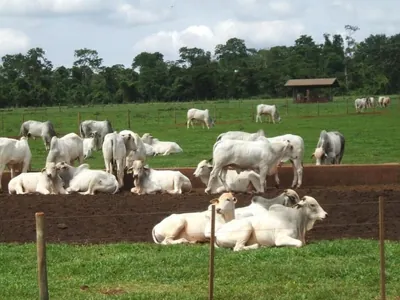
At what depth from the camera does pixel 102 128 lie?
34.2m

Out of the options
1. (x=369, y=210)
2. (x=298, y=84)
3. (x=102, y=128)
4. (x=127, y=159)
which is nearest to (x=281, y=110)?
(x=298, y=84)

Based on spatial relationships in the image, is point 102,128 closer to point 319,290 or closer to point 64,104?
point 319,290

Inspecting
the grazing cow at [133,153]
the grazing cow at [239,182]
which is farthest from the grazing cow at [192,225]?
the grazing cow at [133,153]

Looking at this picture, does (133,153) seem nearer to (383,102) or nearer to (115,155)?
(115,155)

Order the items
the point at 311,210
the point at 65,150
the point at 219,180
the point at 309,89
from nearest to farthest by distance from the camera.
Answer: the point at 311,210 → the point at 219,180 → the point at 65,150 → the point at 309,89

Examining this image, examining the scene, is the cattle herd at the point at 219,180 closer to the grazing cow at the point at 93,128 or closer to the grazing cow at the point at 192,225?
the grazing cow at the point at 192,225

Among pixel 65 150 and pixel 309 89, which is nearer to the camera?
pixel 65 150

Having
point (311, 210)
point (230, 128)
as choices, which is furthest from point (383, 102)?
point (311, 210)

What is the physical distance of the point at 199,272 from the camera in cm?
951

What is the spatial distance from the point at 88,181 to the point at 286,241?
7.74 metres

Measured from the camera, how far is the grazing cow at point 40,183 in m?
17.8

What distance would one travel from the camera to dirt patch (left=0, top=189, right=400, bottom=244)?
12759mm

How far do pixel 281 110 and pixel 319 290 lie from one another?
52.4 m

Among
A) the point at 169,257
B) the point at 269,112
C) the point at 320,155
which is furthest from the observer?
the point at 269,112
